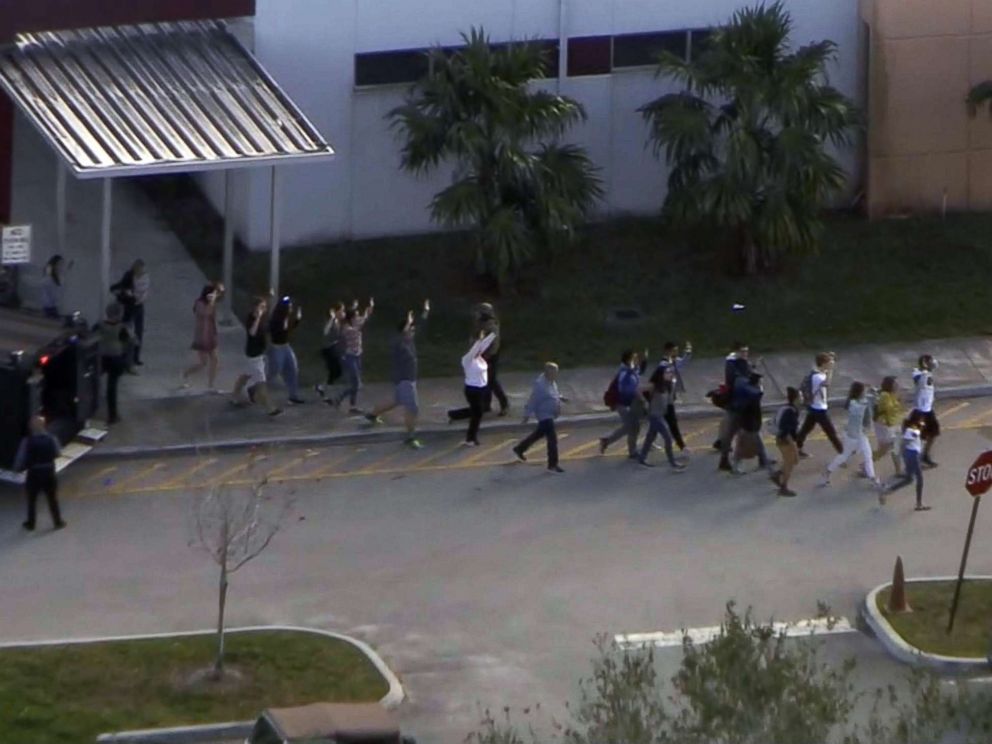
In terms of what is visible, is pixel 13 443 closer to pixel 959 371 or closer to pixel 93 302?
pixel 93 302

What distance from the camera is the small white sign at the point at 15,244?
27.5 metres

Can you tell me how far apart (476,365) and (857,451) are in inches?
166

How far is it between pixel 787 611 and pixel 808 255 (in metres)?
9.78

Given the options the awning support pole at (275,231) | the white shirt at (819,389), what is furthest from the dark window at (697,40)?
the white shirt at (819,389)

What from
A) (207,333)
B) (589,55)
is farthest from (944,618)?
(589,55)

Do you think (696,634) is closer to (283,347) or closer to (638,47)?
(283,347)

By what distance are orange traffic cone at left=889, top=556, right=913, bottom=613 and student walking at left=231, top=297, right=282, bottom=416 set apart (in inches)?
316

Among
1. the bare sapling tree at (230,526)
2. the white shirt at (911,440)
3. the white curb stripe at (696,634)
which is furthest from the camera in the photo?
the white shirt at (911,440)

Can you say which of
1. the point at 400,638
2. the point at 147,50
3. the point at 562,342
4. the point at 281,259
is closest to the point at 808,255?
the point at 562,342

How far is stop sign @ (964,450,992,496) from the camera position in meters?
22.1

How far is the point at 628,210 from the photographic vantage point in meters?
33.6

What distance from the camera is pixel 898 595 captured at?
22812 mm

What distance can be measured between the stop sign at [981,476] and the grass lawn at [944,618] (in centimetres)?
124

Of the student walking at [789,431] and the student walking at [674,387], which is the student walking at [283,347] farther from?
the student walking at [789,431]
